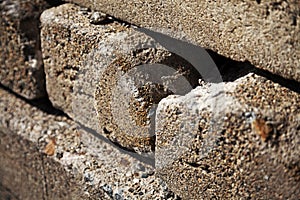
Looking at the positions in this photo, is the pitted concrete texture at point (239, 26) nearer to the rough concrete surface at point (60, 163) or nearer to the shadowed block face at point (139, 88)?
the shadowed block face at point (139, 88)

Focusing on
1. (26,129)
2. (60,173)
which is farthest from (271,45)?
(26,129)

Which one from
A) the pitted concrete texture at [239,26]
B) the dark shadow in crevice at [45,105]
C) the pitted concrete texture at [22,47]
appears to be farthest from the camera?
the dark shadow in crevice at [45,105]

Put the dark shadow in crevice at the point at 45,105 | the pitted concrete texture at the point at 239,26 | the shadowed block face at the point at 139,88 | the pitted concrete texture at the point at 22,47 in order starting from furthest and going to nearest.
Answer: the dark shadow in crevice at the point at 45,105 → the pitted concrete texture at the point at 22,47 → the shadowed block face at the point at 139,88 → the pitted concrete texture at the point at 239,26

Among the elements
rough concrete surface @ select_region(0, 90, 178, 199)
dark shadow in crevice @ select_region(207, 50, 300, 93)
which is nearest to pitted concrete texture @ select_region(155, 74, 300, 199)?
dark shadow in crevice @ select_region(207, 50, 300, 93)

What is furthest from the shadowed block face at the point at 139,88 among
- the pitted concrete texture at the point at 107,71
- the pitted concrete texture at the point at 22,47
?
the pitted concrete texture at the point at 22,47

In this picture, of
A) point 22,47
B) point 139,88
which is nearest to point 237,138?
point 139,88

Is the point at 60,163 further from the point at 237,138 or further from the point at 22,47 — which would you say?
the point at 237,138
